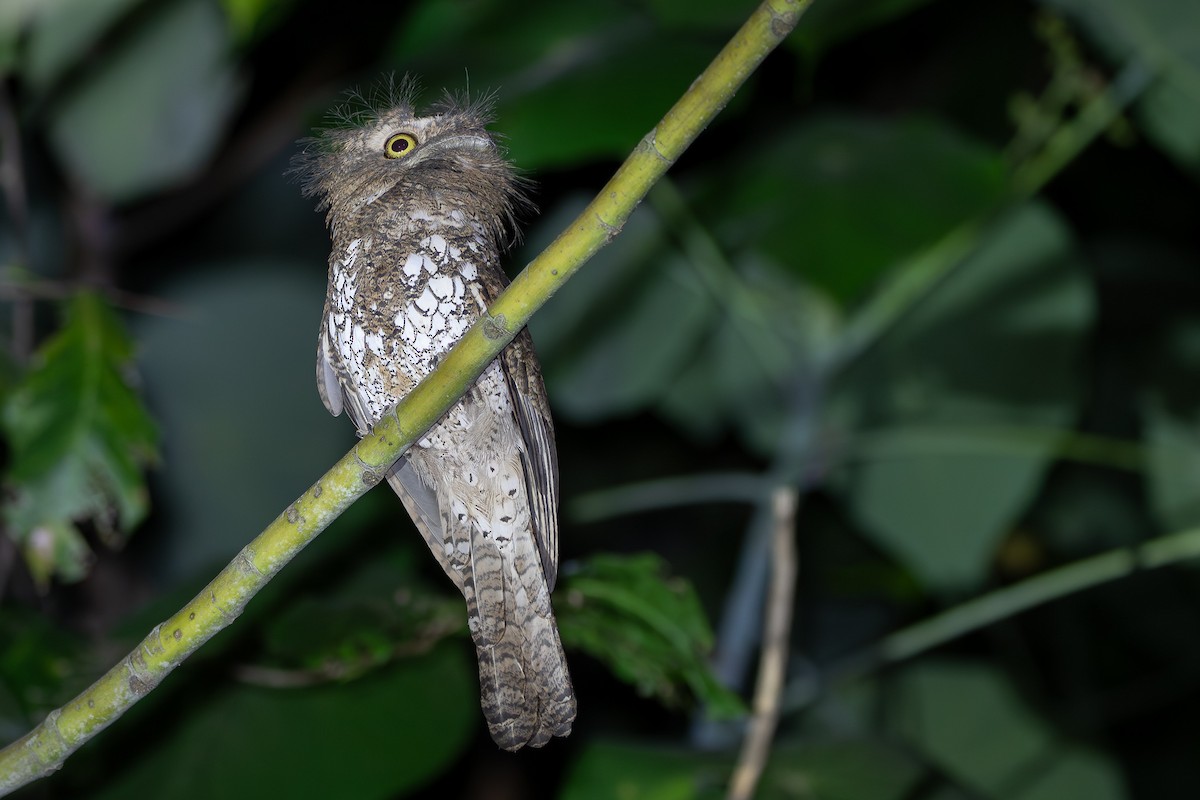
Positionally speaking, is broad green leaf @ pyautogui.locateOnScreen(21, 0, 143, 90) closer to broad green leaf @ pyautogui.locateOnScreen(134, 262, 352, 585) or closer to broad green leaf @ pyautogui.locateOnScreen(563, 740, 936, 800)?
broad green leaf @ pyautogui.locateOnScreen(134, 262, 352, 585)

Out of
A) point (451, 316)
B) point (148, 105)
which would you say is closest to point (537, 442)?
point (451, 316)

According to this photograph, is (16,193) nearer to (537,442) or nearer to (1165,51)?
(537,442)

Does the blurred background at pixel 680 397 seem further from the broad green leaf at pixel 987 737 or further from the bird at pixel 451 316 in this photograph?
the bird at pixel 451 316

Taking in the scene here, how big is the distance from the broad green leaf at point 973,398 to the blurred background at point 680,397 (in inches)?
0.4

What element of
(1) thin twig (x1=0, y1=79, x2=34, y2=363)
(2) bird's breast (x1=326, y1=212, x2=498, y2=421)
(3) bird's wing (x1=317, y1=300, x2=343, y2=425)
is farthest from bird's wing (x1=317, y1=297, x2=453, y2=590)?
(1) thin twig (x1=0, y1=79, x2=34, y2=363)

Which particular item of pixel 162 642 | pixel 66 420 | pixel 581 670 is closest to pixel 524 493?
pixel 162 642

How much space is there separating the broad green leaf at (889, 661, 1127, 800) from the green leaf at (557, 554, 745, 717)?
1.22 meters

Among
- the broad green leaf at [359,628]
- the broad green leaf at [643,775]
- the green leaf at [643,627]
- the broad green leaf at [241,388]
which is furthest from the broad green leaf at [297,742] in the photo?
the broad green leaf at [241,388]

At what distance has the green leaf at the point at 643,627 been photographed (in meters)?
1.91

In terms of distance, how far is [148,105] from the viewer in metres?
2.71

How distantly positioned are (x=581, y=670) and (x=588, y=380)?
893mm

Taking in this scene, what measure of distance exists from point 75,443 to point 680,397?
5.25ft

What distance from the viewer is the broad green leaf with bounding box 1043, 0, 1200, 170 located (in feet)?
8.62

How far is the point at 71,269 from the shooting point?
10.1ft
